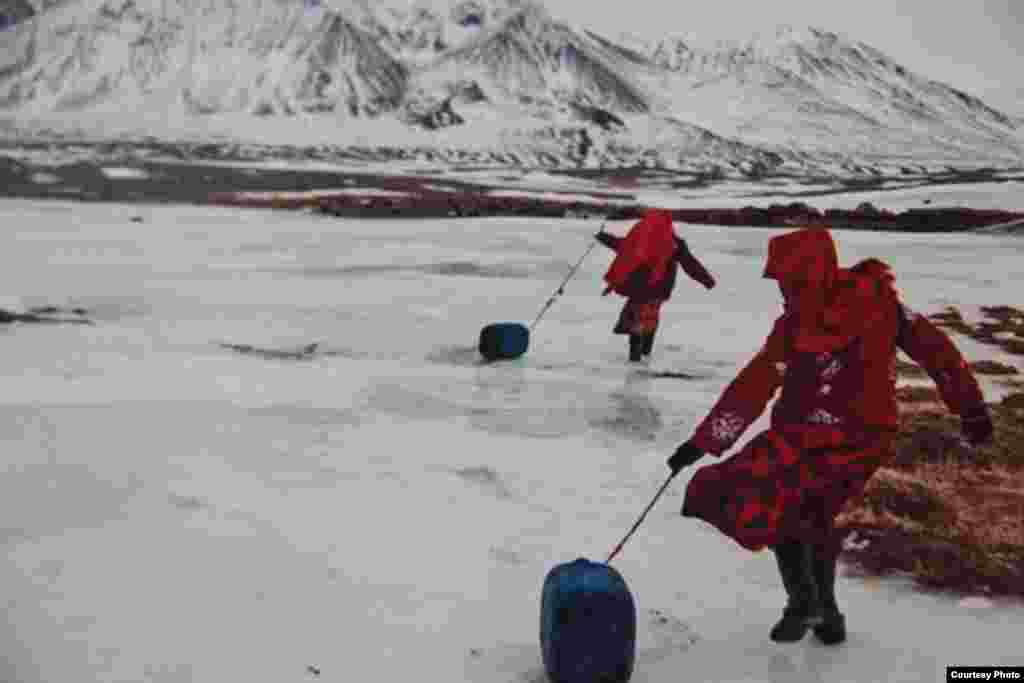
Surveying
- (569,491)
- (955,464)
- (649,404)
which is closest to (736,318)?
(649,404)

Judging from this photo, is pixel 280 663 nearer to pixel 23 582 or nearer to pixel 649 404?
pixel 23 582

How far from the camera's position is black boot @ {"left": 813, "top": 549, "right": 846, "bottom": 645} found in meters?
3.78

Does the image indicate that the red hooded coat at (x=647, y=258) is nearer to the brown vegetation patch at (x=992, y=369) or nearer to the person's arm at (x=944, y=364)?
the brown vegetation patch at (x=992, y=369)

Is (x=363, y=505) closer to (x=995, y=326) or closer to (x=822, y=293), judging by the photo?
(x=822, y=293)

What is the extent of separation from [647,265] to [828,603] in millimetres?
5365

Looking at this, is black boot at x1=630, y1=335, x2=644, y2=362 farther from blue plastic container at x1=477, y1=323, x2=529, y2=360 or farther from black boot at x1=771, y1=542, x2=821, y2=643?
black boot at x1=771, y1=542, x2=821, y2=643

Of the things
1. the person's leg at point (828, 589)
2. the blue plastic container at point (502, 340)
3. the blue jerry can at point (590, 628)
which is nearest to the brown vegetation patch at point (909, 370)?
the blue plastic container at point (502, 340)

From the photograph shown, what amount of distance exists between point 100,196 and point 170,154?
86.4 m

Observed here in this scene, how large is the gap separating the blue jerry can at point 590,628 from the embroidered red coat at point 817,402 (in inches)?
17.2

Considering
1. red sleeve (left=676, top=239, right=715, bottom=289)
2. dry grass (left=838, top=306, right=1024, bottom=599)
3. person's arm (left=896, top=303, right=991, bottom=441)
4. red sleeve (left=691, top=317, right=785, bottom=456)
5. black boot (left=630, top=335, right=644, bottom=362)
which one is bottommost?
black boot (left=630, top=335, right=644, bottom=362)

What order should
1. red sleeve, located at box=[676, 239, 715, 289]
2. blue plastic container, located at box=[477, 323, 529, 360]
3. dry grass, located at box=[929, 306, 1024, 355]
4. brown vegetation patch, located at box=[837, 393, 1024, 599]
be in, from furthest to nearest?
dry grass, located at box=[929, 306, 1024, 355] < blue plastic container, located at box=[477, 323, 529, 360] < red sleeve, located at box=[676, 239, 715, 289] < brown vegetation patch, located at box=[837, 393, 1024, 599]

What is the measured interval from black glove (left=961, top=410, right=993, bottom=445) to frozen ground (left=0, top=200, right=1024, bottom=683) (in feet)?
2.97

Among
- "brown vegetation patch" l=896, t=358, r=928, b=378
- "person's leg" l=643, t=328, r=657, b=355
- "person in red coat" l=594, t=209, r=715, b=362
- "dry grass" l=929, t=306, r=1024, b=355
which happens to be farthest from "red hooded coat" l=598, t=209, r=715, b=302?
"dry grass" l=929, t=306, r=1024, b=355

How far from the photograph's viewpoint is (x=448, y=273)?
16.0 metres
